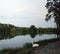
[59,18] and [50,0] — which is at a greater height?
[50,0]

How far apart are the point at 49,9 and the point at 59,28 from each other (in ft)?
19.8

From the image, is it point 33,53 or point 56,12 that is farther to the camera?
point 56,12

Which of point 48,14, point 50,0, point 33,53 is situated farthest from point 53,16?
point 33,53

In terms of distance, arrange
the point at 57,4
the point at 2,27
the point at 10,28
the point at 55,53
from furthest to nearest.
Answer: the point at 10,28, the point at 2,27, the point at 57,4, the point at 55,53

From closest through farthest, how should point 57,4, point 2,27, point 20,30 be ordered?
point 57,4, point 2,27, point 20,30

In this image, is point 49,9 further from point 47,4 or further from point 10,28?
point 10,28

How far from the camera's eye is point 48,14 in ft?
160

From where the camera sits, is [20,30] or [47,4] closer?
[47,4]

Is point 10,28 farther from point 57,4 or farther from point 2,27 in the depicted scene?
point 57,4

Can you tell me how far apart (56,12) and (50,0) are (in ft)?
12.9

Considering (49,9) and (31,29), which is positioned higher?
(49,9)

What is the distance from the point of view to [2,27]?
126250 mm

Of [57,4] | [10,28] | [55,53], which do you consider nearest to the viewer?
[55,53]

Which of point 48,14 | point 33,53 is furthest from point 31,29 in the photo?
point 33,53
